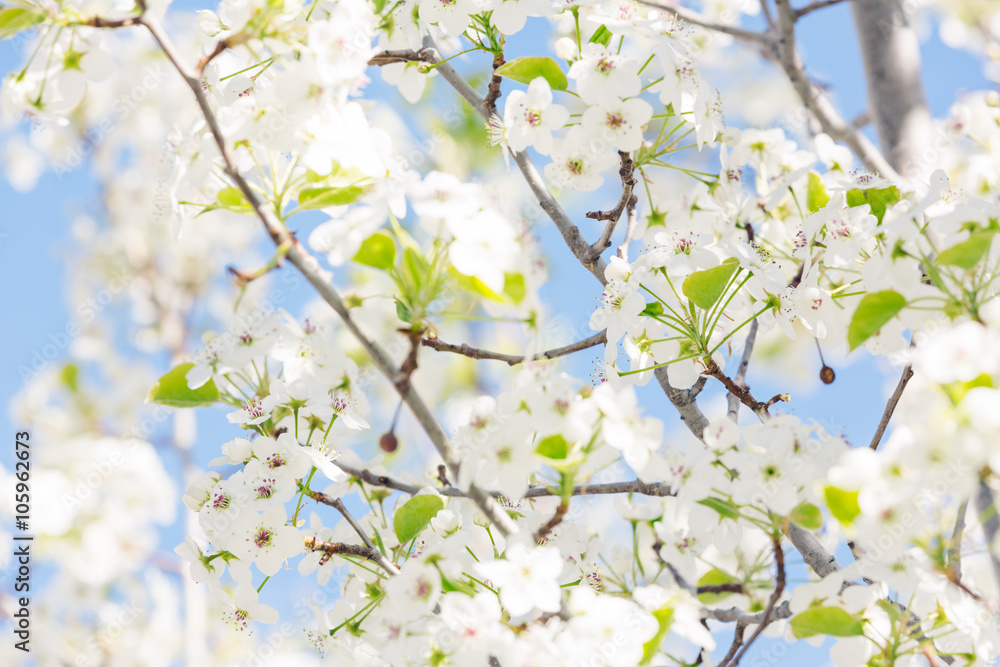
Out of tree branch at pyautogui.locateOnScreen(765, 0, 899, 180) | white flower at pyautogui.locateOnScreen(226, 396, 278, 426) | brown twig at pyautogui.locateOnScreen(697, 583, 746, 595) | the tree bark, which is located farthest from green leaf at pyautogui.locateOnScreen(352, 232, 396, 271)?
the tree bark

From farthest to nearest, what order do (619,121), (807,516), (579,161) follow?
1. (579,161)
2. (619,121)
3. (807,516)

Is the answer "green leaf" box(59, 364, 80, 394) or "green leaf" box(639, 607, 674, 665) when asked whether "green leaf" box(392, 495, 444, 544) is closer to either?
"green leaf" box(639, 607, 674, 665)

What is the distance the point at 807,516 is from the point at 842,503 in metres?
0.11

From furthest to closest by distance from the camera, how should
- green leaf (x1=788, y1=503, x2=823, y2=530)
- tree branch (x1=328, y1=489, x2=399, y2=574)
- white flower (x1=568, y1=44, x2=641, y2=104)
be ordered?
1. white flower (x1=568, y1=44, x2=641, y2=104)
2. tree branch (x1=328, y1=489, x2=399, y2=574)
3. green leaf (x1=788, y1=503, x2=823, y2=530)

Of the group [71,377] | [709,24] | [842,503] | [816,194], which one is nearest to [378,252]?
[842,503]

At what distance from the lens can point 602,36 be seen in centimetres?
139

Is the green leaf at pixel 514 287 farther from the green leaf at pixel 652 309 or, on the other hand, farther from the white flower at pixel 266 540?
the white flower at pixel 266 540

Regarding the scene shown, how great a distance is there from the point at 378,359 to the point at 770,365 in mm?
5695

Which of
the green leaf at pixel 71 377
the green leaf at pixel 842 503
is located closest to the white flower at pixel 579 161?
the green leaf at pixel 842 503

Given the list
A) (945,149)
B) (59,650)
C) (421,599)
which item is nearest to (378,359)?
(421,599)

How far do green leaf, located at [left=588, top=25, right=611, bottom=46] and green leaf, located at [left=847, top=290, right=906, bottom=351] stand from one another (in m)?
0.73

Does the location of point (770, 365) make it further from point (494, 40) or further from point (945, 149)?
point (494, 40)

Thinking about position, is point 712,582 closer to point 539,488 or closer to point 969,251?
point 539,488

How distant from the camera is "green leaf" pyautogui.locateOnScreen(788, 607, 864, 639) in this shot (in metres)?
0.95
